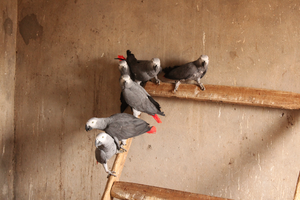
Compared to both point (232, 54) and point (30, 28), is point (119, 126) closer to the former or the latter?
point (232, 54)

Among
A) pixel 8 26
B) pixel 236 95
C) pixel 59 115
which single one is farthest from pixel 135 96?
pixel 8 26

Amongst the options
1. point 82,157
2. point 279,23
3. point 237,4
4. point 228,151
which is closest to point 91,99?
point 82,157

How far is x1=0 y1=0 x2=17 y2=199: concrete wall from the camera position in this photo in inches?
61.4

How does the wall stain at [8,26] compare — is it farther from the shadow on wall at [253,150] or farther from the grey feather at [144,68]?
the shadow on wall at [253,150]

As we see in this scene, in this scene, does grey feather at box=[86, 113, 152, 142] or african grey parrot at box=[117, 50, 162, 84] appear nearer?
grey feather at box=[86, 113, 152, 142]

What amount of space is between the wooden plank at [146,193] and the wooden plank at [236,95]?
0.53 meters


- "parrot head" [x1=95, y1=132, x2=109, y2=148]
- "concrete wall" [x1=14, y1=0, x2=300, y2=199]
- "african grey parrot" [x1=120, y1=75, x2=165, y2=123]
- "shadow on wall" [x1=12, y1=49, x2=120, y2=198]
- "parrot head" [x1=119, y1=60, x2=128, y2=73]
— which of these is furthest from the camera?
"shadow on wall" [x1=12, y1=49, x2=120, y2=198]

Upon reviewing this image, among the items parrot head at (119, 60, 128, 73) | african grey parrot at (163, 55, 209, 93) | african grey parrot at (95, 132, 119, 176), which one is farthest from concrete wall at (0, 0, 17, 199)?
african grey parrot at (163, 55, 209, 93)

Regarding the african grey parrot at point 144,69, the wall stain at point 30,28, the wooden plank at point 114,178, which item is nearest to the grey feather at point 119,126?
the wooden plank at point 114,178

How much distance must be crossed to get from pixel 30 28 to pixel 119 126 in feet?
3.95

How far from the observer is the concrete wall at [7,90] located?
1.56 metres

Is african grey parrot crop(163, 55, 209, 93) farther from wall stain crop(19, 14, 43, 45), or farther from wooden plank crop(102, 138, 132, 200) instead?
wall stain crop(19, 14, 43, 45)

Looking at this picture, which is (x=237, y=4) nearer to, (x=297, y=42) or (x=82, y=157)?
(x=297, y=42)

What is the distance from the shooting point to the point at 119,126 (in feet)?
3.15
